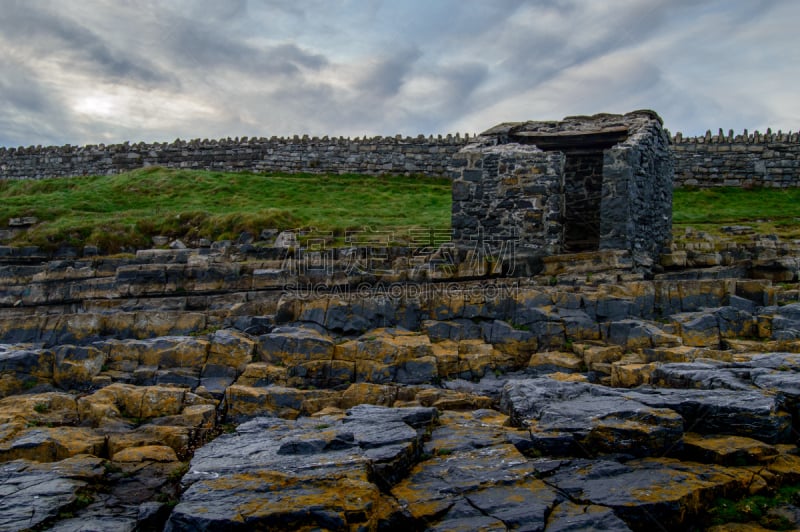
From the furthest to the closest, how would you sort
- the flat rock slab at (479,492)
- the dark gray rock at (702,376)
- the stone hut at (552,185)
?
the stone hut at (552,185), the dark gray rock at (702,376), the flat rock slab at (479,492)

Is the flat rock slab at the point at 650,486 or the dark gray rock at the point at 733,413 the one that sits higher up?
the dark gray rock at the point at 733,413

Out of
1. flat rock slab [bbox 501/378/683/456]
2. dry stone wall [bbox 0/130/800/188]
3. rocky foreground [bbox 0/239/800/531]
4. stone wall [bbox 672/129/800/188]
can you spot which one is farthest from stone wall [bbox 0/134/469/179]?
flat rock slab [bbox 501/378/683/456]

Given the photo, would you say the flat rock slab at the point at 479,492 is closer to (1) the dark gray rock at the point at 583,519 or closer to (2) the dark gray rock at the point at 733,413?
(1) the dark gray rock at the point at 583,519

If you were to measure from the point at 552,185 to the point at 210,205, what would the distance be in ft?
48.2

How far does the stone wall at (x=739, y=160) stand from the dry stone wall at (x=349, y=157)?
4 cm

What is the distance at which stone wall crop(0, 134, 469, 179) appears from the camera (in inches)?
1254

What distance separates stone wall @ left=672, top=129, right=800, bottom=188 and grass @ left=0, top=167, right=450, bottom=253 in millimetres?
11085

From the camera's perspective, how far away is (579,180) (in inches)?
714

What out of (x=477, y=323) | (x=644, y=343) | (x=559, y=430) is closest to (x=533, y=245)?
(x=477, y=323)

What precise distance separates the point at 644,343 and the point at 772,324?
2.24 metres

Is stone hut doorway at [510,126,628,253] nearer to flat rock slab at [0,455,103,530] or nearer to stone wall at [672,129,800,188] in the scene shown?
flat rock slab at [0,455,103,530]

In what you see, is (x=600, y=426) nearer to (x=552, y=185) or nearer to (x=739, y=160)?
(x=552, y=185)

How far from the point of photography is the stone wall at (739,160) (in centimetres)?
2859

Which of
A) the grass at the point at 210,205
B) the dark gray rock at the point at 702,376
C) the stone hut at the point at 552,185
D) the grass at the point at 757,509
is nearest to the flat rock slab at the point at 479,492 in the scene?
the grass at the point at 757,509
